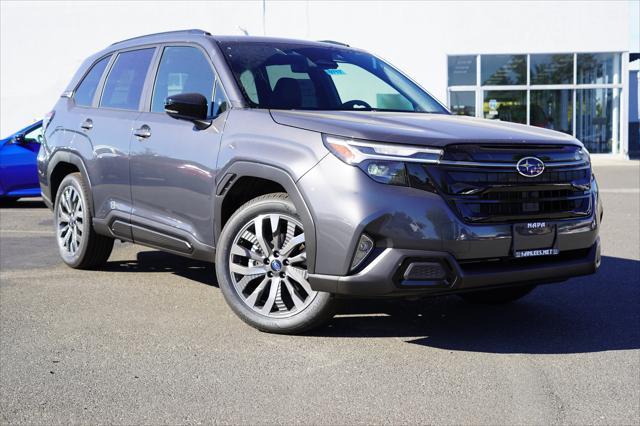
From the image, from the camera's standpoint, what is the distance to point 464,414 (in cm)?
348

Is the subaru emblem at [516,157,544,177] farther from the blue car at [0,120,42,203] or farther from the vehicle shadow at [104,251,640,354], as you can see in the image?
the blue car at [0,120,42,203]

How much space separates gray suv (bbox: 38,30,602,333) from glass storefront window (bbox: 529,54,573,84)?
69.4 ft

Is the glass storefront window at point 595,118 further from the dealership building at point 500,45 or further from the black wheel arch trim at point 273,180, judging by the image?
the black wheel arch trim at point 273,180

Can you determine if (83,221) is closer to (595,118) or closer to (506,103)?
(506,103)

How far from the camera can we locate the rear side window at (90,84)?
22.4 feet

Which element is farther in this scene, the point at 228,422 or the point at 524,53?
the point at 524,53

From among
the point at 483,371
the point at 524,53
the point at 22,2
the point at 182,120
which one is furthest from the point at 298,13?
the point at 483,371

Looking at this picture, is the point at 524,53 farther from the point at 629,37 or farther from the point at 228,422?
the point at 228,422

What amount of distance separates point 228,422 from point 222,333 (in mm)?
1465

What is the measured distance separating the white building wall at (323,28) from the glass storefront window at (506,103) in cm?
134

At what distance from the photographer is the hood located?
167 inches

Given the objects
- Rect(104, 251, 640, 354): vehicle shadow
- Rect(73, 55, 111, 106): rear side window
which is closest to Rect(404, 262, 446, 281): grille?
Rect(104, 251, 640, 354): vehicle shadow

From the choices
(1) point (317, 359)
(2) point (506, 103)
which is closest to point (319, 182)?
(1) point (317, 359)

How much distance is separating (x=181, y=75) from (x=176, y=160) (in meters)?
0.78
